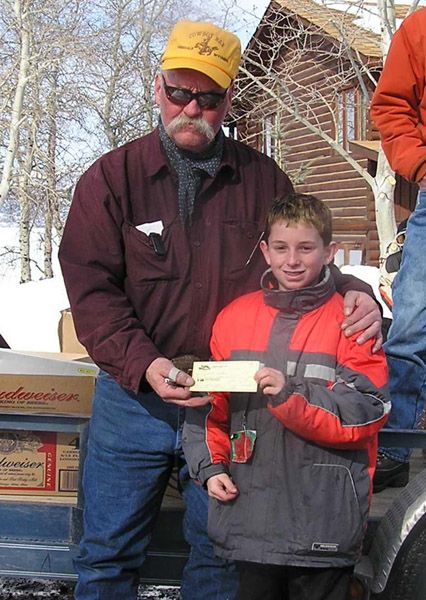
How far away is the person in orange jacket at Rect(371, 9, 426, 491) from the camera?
9.66 feet

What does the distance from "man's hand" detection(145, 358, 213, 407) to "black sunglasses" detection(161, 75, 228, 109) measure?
0.80m

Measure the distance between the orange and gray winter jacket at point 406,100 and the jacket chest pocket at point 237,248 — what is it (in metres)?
0.76

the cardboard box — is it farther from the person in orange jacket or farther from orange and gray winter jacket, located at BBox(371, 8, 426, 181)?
orange and gray winter jacket, located at BBox(371, 8, 426, 181)

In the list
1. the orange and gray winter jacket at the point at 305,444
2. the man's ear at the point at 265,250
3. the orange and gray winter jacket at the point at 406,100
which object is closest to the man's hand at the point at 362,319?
the orange and gray winter jacket at the point at 305,444

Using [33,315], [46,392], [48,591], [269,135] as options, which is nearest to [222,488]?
[46,392]

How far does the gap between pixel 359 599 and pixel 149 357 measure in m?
0.99

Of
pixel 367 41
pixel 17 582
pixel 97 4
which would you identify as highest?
pixel 97 4

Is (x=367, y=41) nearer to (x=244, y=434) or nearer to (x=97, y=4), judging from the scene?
(x=97, y=4)

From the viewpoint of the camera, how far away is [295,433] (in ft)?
7.22

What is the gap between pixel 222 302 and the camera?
2529 millimetres

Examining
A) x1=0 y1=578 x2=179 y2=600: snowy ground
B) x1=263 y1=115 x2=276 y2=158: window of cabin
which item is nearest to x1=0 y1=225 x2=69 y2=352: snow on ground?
x1=0 y1=578 x2=179 y2=600: snowy ground

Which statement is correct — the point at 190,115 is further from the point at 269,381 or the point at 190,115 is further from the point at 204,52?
the point at 269,381

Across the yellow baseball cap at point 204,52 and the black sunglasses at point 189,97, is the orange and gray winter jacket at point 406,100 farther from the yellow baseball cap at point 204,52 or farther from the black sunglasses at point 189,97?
the black sunglasses at point 189,97

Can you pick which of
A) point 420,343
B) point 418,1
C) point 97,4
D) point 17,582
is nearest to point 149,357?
point 420,343
